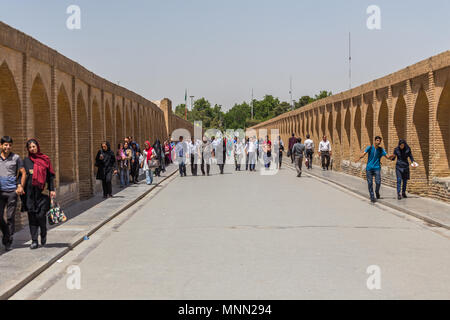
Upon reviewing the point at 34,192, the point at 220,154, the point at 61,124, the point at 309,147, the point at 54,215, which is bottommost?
the point at 54,215

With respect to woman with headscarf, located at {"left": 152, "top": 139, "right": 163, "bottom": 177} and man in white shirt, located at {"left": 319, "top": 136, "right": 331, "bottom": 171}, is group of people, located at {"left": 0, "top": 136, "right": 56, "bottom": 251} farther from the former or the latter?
man in white shirt, located at {"left": 319, "top": 136, "right": 331, "bottom": 171}

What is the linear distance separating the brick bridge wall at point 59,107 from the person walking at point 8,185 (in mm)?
2401

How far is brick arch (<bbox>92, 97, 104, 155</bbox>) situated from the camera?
19141mm

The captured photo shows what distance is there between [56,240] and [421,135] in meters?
11.3

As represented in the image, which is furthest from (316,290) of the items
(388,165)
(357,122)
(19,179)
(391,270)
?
(357,122)

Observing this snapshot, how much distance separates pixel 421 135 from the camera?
16.9 m

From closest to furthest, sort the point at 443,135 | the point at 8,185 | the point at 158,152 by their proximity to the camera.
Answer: the point at 8,185, the point at 443,135, the point at 158,152

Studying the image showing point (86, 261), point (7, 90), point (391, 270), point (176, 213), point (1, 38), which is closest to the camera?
point (391, 270)

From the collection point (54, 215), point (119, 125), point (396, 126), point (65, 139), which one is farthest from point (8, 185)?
point (119, 125)

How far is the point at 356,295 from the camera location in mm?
5980

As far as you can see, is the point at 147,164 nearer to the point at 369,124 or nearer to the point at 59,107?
the point at 59,107
